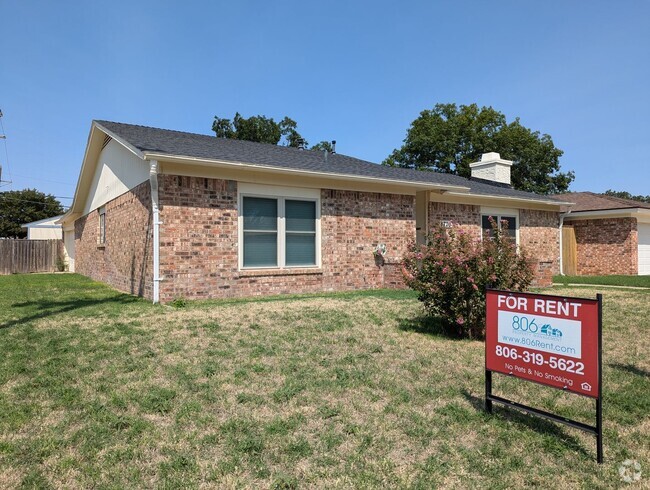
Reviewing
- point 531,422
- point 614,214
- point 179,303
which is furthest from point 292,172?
point 614,214

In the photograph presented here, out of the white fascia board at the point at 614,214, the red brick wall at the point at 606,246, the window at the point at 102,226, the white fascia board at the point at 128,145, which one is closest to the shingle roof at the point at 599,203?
the white fascia board at the point at 614,214

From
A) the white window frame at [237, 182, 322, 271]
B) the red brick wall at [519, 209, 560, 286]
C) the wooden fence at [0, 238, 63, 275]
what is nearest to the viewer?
the white window frame at [237, 182, 322, 271]

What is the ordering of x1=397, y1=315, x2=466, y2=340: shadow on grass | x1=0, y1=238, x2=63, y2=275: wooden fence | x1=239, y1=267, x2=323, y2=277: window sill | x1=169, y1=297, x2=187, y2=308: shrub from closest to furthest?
x1=397, y1=315, x2=466, y2=340: shadow on grass < x1=169, y1=297, x2=187, y2=308: shrub < x1=239, y1=267, x2=323, y2=277: window sill < x1=0, y1=238, x2=63, y2=275: wooden fence

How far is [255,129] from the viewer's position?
1604 inches

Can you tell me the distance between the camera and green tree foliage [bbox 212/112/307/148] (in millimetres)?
40750

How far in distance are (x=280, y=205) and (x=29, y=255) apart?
19.9m

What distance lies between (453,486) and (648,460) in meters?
1.38

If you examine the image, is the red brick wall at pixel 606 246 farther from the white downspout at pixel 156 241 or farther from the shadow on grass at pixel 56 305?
the shadow on grass at pixel 56 305

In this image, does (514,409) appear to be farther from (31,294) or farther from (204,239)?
(31,294)

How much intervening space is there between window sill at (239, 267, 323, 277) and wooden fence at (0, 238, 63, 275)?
19.5 m

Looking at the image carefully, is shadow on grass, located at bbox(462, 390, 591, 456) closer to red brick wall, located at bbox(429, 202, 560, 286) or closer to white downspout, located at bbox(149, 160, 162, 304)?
white downspout, located at bbox(149, 160, 162, 304)

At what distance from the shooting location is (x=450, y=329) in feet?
22.8

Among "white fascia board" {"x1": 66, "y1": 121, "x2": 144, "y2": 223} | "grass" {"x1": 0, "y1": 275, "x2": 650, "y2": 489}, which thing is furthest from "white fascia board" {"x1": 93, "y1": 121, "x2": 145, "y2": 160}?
"grass" {"x1": 0, "y1": 275, "x2": 650, "y2": 489}

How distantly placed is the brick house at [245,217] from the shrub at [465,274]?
4286mm
